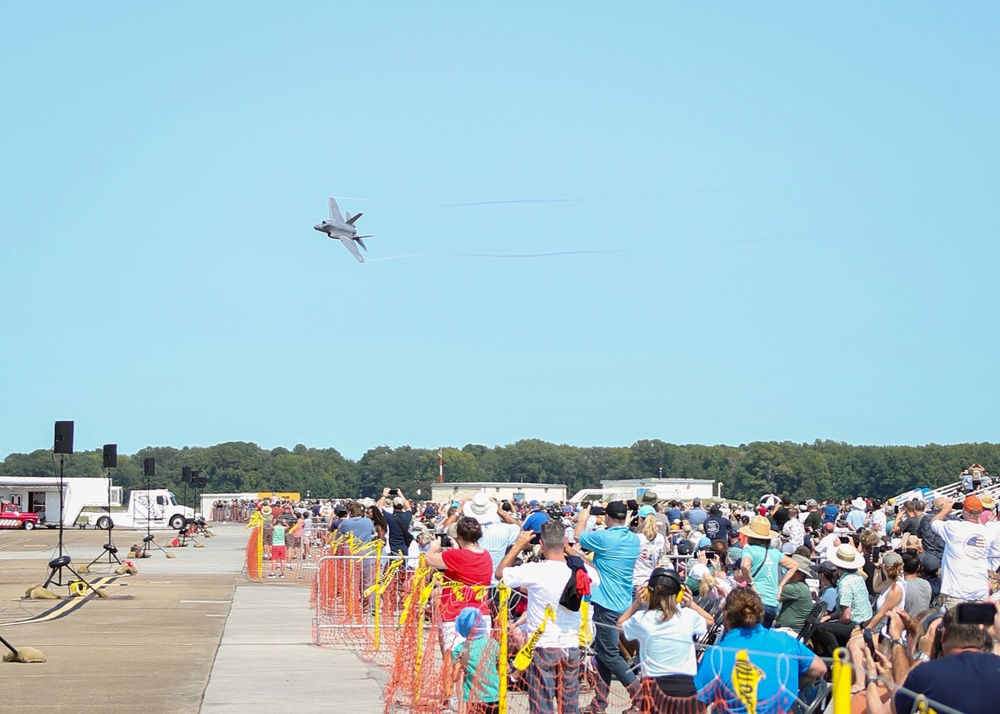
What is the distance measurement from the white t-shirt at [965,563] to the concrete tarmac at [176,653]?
5.67 meters

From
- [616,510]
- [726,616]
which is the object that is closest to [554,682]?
[726,616]

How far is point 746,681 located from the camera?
235 inches

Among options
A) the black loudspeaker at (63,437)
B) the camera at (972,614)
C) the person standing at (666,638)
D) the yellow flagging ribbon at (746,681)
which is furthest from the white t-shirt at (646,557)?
the black loudspeaker at (63,437)

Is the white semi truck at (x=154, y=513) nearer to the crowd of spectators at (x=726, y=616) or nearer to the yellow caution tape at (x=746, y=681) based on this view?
the crowd of spectators at (x=726, y=616)

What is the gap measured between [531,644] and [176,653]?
6.83 m

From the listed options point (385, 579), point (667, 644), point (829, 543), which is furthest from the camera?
point (829, 543)

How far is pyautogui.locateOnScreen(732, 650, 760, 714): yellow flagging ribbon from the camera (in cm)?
593

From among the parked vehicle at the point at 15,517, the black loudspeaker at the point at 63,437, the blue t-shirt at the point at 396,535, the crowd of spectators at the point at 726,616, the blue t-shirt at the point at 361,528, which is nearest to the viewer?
the crowd of spectators at the point at 726,616

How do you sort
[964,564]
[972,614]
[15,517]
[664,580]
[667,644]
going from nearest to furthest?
[972,614], [667,644], [664,580], [964,564], [15,517]

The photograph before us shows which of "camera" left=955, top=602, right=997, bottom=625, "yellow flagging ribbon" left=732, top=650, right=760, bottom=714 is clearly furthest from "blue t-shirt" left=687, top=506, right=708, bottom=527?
"camera" left=955, top=602, right=997, bottom=625

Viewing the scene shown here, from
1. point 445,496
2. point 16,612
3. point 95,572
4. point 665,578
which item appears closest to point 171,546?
point 95,572

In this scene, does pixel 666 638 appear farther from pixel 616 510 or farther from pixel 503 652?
pixel 616 510

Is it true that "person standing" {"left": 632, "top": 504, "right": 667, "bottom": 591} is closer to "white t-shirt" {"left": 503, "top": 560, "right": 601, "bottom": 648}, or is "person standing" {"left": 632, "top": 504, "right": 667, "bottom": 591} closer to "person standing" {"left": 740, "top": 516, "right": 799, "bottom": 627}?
"person standing" {"left": 740, "top": 516, "right": 799, "bottom": 627}

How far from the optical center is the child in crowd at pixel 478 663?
26.4ft
